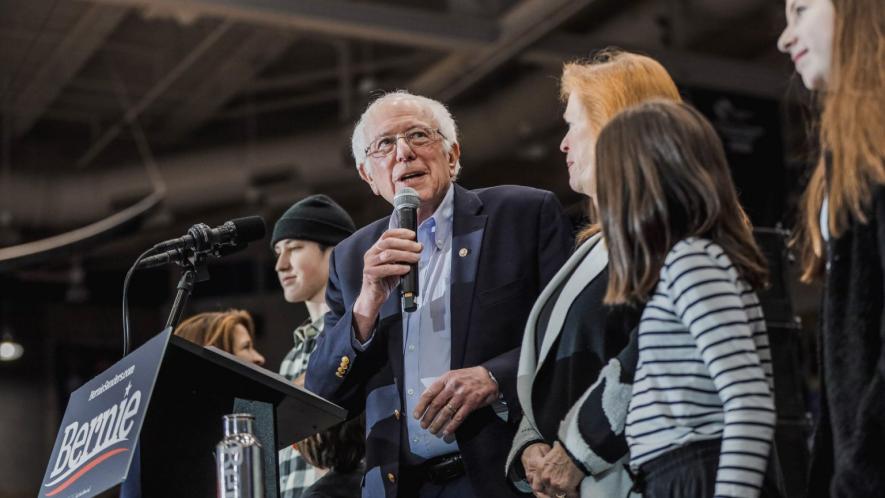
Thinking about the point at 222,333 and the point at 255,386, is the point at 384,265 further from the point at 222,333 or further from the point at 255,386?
the point at 222,333

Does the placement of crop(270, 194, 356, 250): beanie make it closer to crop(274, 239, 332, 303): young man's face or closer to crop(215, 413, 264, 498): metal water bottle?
crop(274, 239, 332, 303): young man's face

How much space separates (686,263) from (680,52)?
6.53 m

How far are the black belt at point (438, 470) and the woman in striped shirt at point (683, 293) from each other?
27.8 inches

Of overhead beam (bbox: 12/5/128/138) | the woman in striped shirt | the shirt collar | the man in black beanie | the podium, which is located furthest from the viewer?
overhead beam (bbox: 12/5/128/138)

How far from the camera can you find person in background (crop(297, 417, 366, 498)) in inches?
132

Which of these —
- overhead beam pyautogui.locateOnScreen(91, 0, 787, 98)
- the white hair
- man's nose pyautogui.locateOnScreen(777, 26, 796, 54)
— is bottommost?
man's nose pyautogui.locateOnScreen(777, 26, 796, 54)

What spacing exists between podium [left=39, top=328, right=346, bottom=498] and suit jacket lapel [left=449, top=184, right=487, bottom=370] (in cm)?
42

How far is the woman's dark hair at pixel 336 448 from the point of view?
3363 millimetres

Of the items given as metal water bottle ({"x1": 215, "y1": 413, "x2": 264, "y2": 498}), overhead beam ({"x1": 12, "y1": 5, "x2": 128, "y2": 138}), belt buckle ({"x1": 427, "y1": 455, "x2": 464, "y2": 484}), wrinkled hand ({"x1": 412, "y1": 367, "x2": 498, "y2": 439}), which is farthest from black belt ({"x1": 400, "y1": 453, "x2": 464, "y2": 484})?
overhead beam ({"x1": 12, "y1": 5, "x2": 128, "y2": 138})

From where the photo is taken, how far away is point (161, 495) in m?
2.31

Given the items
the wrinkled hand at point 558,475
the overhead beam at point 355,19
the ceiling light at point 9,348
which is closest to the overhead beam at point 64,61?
the overhead beam at point 355,19

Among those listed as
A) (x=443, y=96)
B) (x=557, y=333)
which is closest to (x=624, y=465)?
(x=557, y=333)

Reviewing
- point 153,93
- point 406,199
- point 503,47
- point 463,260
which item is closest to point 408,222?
point 406,199

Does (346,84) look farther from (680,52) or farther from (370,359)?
(370,359)
